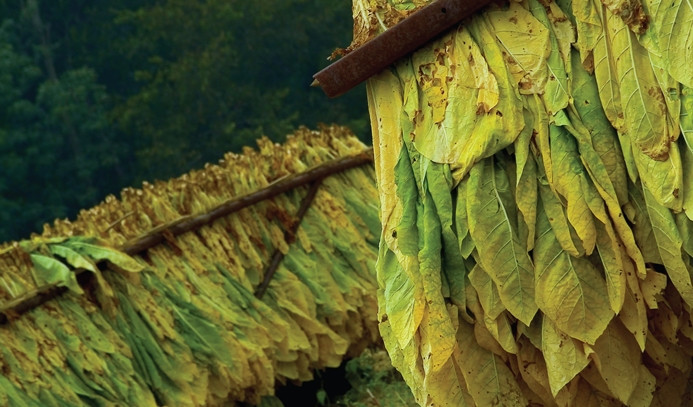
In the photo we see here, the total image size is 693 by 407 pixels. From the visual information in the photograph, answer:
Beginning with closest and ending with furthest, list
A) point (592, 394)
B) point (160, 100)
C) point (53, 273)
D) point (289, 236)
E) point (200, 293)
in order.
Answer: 1. point (592, 394)
2. point (53, 273)
3. point (200, 293)
4. point (289, 236)
5. point (160, 100)

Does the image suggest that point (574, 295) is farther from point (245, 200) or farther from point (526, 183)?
point (245, 200)

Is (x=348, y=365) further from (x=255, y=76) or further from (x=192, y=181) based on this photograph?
(x=255, y=76)

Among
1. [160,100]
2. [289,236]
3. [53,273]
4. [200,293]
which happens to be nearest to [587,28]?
[53,273]

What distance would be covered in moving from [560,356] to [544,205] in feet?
1.01

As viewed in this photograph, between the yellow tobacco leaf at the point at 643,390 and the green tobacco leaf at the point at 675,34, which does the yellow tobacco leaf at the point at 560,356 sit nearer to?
the yellow tobacco leaf at the point at 643,390

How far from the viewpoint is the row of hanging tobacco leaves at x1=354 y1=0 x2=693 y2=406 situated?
2.49 metres

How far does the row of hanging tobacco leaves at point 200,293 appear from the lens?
507 centimetres

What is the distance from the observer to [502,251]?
2.60 meters

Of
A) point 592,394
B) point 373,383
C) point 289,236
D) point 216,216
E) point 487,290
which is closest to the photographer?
point 487,290

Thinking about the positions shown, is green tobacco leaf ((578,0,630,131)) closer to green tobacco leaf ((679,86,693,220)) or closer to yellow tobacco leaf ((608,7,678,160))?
yellow tobacco leaf ((608,7,678,160))

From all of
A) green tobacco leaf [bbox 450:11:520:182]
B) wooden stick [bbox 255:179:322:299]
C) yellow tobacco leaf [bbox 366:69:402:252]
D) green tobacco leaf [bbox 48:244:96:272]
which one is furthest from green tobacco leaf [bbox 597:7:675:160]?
wooden stick [bbox 255:179:322:299]

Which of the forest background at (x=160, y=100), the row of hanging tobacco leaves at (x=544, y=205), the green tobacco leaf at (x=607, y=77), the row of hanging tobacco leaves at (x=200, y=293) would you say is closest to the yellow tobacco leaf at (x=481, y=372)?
the row of hanging tobacco leaves at (x=544, y=205)

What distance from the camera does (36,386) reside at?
484 centimetres

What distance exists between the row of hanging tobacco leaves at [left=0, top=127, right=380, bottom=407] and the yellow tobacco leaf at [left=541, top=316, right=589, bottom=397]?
8.72 ft
